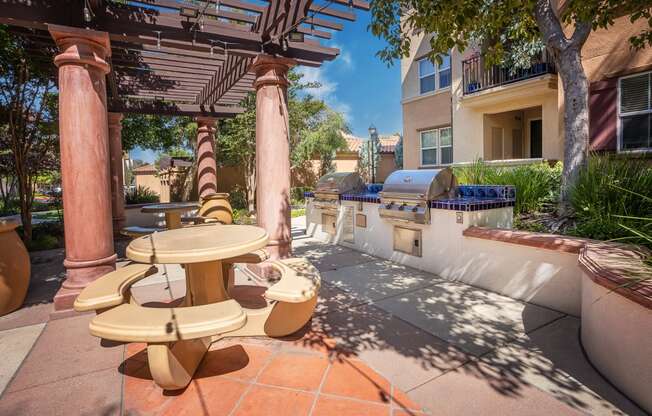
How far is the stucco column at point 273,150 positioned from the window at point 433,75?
10494mm

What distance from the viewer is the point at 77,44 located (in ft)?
13.5

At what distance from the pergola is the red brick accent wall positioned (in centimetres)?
696

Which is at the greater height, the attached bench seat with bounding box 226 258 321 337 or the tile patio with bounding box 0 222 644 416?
the attached bench seat with bounding box 226 258 321 337

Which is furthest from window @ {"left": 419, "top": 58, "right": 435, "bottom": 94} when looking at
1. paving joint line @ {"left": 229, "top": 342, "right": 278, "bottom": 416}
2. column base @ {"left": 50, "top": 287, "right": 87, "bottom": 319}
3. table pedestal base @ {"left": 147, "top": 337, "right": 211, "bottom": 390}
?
table pedestal base @ {"left": 147, "top": 337, "right": 211, "bottom": 390}

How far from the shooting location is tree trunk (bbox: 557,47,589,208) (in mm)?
5211

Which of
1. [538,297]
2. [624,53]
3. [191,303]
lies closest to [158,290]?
[191,303]

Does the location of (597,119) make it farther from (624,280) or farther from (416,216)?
(624,280)

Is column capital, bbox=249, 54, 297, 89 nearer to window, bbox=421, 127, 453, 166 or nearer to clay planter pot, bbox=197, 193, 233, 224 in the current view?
clay planter pot, bbox=197, 193, 233, 224

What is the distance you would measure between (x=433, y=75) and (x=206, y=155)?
9772 mm

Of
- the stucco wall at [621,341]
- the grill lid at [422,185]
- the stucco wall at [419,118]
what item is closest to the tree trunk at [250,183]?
the stucco wall at [419,118]

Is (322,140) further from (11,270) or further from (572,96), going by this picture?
(11,270)

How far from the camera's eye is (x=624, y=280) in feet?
8.45

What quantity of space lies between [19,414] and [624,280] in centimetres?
442

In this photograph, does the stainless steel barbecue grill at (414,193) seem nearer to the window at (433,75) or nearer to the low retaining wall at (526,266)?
the low retaining wall at (526,266)
